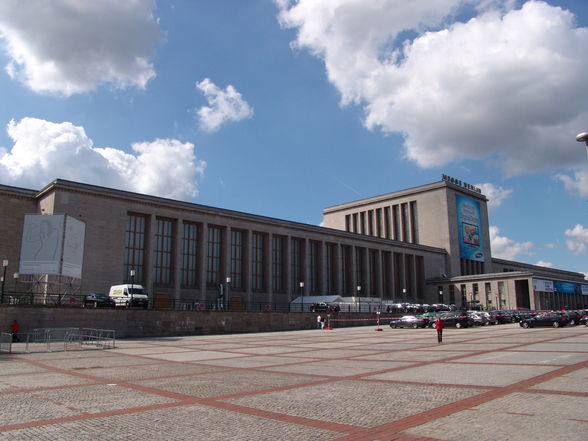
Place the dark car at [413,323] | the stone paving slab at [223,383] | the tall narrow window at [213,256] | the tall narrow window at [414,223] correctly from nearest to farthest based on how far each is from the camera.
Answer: the stone paving slab at [223,383], the dark car at [413,323], the tall narrow window at [213,256], the tall narrow window at [414,223]

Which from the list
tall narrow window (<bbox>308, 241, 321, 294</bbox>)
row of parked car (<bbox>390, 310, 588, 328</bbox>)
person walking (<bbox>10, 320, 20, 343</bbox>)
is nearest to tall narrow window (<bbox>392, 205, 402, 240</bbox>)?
tall narrow window (<bbox>308, 241, 321, 294</bbox>)

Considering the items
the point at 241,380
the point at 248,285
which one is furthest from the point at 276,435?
the point at 248,285

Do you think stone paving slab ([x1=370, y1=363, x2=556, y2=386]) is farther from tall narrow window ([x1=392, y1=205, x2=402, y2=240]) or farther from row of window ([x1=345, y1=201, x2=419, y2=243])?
tall narrow window ([x1=392, y1=205, x2=402, y2=240])

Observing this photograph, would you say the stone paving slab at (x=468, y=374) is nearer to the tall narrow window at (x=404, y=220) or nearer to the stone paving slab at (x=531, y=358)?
the stone paving slab at (x=531, y=358)

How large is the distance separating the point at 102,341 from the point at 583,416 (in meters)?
30.3

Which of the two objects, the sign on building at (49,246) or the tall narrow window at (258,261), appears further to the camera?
the tall narrow window at (258,261)

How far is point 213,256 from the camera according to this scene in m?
62.6

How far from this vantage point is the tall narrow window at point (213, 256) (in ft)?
203

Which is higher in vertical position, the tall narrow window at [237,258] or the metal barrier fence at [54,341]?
the tall narrow window at [237,258]

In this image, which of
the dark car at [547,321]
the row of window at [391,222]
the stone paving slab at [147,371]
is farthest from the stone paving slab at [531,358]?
the row of window at [391,222]

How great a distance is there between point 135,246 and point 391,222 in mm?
63911

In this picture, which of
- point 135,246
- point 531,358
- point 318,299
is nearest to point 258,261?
point 318,299

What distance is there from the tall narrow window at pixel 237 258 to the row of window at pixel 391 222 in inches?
1857

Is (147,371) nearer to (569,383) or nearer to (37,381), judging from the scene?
(37,381)
